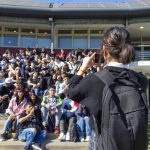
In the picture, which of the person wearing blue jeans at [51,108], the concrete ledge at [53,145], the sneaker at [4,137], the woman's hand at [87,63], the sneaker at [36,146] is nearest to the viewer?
the woman's hand at [87,63]

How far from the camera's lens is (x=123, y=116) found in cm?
214

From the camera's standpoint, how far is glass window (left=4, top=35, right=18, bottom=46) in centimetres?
2634

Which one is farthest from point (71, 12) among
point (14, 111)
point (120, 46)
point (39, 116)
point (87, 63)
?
point (120, 46)

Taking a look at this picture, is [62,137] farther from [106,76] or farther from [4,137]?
[106,76]

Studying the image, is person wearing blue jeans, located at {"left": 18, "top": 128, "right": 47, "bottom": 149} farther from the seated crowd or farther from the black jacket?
the black jacket

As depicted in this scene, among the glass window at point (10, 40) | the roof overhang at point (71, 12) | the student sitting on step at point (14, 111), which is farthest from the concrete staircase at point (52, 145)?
the glass window at point (10, 40)

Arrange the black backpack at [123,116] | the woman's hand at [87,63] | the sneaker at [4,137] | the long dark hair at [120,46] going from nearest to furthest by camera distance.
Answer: the black backpack at [123,116] → the long dark hair at [120,46] → the woman's hand at [87,63] → the sneaker at [4,137]

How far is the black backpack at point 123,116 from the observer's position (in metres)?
2.13

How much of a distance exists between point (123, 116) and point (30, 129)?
25.7ft

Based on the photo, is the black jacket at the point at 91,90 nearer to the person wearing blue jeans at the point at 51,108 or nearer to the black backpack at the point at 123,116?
the black backpack at the point at 123,116

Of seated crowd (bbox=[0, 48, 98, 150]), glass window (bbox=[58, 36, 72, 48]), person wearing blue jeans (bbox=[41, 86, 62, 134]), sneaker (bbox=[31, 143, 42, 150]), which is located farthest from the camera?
glass window (bbox=[58, 36, 72, 48])

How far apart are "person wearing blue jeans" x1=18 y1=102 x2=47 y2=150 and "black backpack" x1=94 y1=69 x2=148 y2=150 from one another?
753 cm

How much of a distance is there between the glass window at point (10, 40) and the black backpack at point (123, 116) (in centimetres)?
2456

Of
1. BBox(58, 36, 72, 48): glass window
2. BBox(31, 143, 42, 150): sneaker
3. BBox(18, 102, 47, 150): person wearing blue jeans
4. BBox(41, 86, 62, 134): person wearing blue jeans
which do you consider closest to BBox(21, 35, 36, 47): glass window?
BBox(58, 36, 72, 48): glass window
